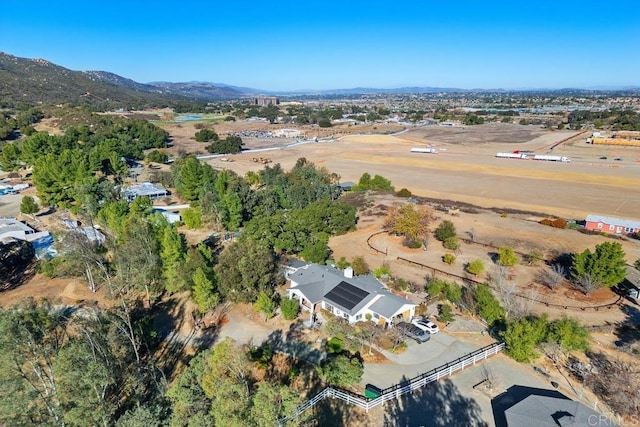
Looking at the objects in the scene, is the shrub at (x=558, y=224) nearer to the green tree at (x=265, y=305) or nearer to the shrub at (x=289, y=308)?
the shrub at (x=289, y=308)

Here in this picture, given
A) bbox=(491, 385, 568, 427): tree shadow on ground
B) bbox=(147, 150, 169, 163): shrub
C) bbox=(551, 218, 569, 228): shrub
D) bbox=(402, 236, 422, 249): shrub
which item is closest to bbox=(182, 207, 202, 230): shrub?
bbox=(402, 236, 422, 249): shrub

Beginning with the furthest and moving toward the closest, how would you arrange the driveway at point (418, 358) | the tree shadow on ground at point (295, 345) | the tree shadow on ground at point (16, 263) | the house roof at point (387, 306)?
the tree shadow on ground at point (16, 263)
the house roof at point (387, 306)
the tree shadow on ground at point (295, 345)
the driveway at point (418, 358)

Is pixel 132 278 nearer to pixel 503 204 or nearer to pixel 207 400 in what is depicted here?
pixel 207 400

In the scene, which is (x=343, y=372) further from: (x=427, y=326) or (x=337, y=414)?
(x=427, y=326)

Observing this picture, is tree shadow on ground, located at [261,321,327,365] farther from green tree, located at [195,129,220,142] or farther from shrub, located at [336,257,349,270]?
green tree, located at [195,129,220,142]

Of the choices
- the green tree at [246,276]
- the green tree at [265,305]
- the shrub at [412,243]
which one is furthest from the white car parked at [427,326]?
the shrub at [412,243]

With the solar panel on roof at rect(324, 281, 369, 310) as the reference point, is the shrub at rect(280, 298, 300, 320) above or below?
below

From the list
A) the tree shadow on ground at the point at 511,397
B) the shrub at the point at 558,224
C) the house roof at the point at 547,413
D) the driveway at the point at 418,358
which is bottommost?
the shrub at the point at 558,224
